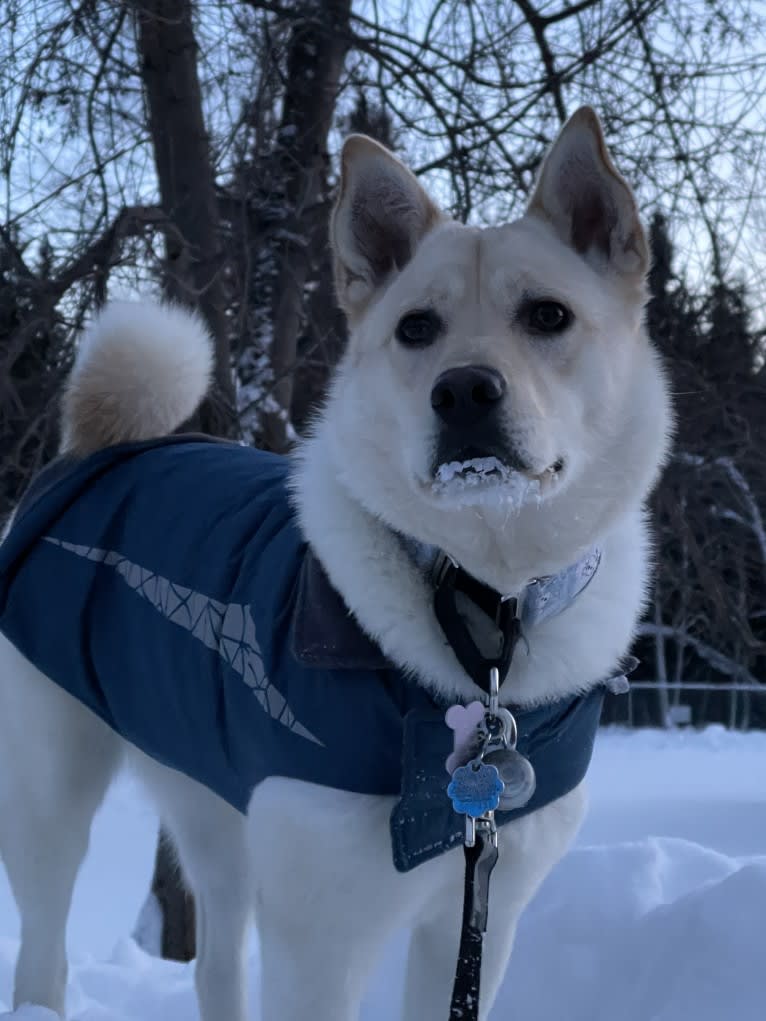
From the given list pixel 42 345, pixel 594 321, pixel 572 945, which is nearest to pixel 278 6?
pixel 42 345

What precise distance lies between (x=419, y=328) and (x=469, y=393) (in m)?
0.33

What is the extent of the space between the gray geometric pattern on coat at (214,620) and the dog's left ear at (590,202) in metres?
0.96

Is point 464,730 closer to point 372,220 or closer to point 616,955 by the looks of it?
point 372,220

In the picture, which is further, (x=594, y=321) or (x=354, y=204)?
(x=354, y=204)

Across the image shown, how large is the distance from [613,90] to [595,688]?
3.19 m

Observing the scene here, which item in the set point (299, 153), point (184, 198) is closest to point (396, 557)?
point (184, 198)

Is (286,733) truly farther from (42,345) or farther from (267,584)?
(42,345)

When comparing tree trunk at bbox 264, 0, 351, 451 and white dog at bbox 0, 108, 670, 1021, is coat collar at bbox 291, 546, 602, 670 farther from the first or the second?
tree trunk at bbox 264, 0, 351, 451

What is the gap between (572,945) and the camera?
2582 millimetres

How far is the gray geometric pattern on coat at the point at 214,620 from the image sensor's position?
1.74 meters

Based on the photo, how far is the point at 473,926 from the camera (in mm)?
1601

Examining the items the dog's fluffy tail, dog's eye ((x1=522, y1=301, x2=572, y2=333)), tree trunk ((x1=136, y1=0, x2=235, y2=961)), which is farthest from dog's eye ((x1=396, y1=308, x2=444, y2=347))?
tree trunk ((x1=136, y1=0, x2=235, y2=961))

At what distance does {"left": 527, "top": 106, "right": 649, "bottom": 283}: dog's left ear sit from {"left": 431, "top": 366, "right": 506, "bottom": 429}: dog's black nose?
0.53m

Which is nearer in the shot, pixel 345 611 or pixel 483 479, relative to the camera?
pixel 483 479
